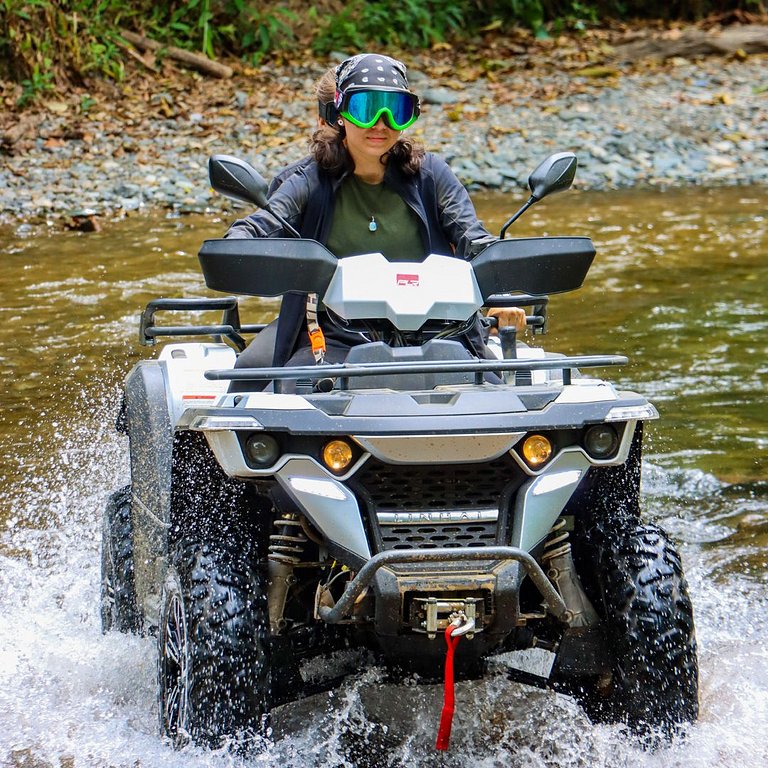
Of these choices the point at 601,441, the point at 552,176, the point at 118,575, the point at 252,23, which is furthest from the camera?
the point at 252,23

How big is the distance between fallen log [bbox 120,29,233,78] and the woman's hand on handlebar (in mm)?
13465

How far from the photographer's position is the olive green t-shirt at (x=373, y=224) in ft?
14.1

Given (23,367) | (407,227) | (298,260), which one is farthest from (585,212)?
(298,260)

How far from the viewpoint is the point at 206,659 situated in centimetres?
319

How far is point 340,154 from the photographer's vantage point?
4.31 meters

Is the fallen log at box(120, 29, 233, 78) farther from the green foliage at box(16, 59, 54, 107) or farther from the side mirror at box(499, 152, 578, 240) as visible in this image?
the side mirror at box(499, 152, 578, 240)

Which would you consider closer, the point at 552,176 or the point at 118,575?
the point at 552,176

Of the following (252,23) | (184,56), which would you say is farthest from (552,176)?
(252,23)

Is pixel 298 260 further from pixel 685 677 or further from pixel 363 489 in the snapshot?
pixel 685 677

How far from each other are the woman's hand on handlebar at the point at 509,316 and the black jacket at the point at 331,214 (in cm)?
26

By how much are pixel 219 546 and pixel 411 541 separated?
58 cm

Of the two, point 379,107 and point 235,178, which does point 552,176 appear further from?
point 235,178

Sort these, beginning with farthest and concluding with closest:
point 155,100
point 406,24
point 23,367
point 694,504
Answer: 1. point 406,24
2. point 155,100
3. point 23,367
4. point 694,504

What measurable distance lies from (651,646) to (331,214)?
183 cm
